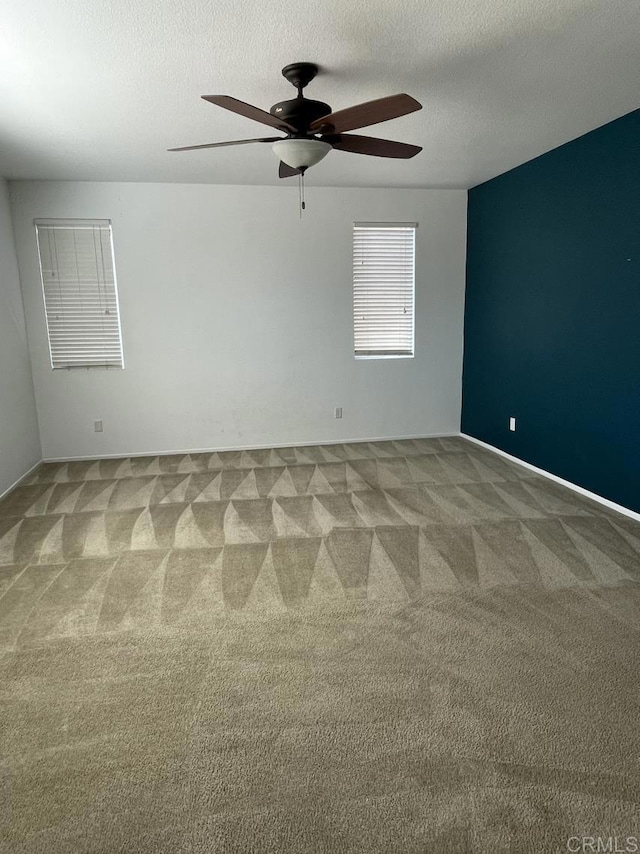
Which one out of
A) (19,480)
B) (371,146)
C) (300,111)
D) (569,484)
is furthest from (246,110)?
(19,480)

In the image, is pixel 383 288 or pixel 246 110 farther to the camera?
pixel 383 288

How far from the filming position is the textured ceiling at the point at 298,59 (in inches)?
85.8

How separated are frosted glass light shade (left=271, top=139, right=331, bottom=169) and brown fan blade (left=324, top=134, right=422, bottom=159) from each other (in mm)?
95

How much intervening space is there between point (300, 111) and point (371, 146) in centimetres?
49

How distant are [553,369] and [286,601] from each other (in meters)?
3.03

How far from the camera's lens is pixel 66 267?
5.07 m

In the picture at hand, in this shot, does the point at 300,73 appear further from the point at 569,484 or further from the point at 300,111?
the point at 569,484

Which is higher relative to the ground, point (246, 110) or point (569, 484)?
point (246, 110)

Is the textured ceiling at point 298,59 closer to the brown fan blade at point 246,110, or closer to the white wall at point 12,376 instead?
the brown fan blade at point 246,110

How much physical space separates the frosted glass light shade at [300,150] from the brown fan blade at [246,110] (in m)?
0.08

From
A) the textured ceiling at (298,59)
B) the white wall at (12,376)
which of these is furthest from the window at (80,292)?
the textured ceiling at (298,59)

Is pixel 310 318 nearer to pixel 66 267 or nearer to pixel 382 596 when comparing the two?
pixel 66 267

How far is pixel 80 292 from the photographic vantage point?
16.9 feet

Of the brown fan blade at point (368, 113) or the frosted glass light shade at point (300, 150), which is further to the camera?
the frosted glass light shade at point (300, 150)
